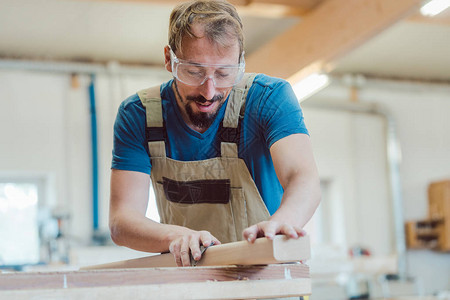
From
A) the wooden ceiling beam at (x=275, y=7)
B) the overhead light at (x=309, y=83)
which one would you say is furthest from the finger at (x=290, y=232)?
the overhead light at (x=309, y=83)

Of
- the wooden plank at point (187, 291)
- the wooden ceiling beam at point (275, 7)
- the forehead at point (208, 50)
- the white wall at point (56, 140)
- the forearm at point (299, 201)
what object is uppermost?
the wooden ceiling beam at point (275, 7)

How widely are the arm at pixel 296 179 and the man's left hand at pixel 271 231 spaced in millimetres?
104

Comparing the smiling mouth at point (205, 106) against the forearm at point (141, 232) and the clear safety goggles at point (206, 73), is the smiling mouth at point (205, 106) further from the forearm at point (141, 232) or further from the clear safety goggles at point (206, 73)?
the forearm at point (141, 232)

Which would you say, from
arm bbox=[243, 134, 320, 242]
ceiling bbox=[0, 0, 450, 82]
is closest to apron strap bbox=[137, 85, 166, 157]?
arm bbox=[243, 134, 320, 242]

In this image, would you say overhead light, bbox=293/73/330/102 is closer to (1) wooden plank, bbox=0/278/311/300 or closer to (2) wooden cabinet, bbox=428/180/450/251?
(2) wooden cabinet, bbox=428/180/450/251

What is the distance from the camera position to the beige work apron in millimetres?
1710

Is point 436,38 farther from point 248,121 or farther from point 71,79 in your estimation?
point 248,121

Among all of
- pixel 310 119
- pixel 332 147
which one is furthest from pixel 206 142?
pixel 332 147

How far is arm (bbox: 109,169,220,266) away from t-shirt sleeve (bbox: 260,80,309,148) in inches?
14.4

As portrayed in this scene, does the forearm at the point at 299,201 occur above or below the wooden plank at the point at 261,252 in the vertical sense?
above

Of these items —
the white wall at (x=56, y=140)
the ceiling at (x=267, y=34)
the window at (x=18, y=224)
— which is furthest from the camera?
the white wall at (x=56, y=140)

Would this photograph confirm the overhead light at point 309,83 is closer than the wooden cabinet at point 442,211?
Yes

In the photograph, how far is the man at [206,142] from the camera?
1523 mm

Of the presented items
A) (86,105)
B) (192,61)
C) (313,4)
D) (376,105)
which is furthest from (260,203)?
(376,105)
